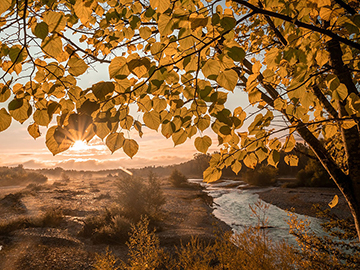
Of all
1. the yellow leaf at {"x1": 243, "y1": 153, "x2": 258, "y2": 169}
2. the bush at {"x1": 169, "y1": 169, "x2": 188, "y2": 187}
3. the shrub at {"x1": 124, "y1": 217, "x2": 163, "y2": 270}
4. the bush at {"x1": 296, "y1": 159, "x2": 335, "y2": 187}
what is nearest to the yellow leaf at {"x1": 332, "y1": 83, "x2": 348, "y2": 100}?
the yellow leaf at {"x1": 243, "y1": 153, "x2": 258, "y2": 169}

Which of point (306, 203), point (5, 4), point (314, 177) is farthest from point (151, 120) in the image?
point (314, 177)

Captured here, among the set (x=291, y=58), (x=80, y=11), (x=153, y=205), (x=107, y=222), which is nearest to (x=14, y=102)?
(x=80, y=11)

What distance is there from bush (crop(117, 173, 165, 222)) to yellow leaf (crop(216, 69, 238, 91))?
10452 mm

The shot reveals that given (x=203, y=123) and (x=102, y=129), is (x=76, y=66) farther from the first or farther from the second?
(x=203, y=123)

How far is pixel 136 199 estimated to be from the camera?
11.4 meters

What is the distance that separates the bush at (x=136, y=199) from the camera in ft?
35.0

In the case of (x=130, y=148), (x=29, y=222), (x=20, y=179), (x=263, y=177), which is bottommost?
(x=263, y=177)

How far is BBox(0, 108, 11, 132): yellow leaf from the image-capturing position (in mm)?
756

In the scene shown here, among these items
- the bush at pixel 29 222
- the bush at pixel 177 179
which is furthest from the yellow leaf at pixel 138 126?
the bush at pixel 177 179

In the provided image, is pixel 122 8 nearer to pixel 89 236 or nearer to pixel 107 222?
pixel 89 236

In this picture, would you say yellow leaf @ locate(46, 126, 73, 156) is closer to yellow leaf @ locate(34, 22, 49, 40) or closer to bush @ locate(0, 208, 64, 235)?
yellow leaf @ locate(34, 22, 49, 40)

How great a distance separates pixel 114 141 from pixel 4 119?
0.42 metres

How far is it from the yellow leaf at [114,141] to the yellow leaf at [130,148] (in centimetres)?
3

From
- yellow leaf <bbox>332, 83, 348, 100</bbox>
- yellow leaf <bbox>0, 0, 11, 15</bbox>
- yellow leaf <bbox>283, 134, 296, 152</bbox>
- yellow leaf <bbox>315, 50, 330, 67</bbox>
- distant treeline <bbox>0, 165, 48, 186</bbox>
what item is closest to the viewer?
yellow leaf <bbox>0, 0, 11, 15</bbox>
